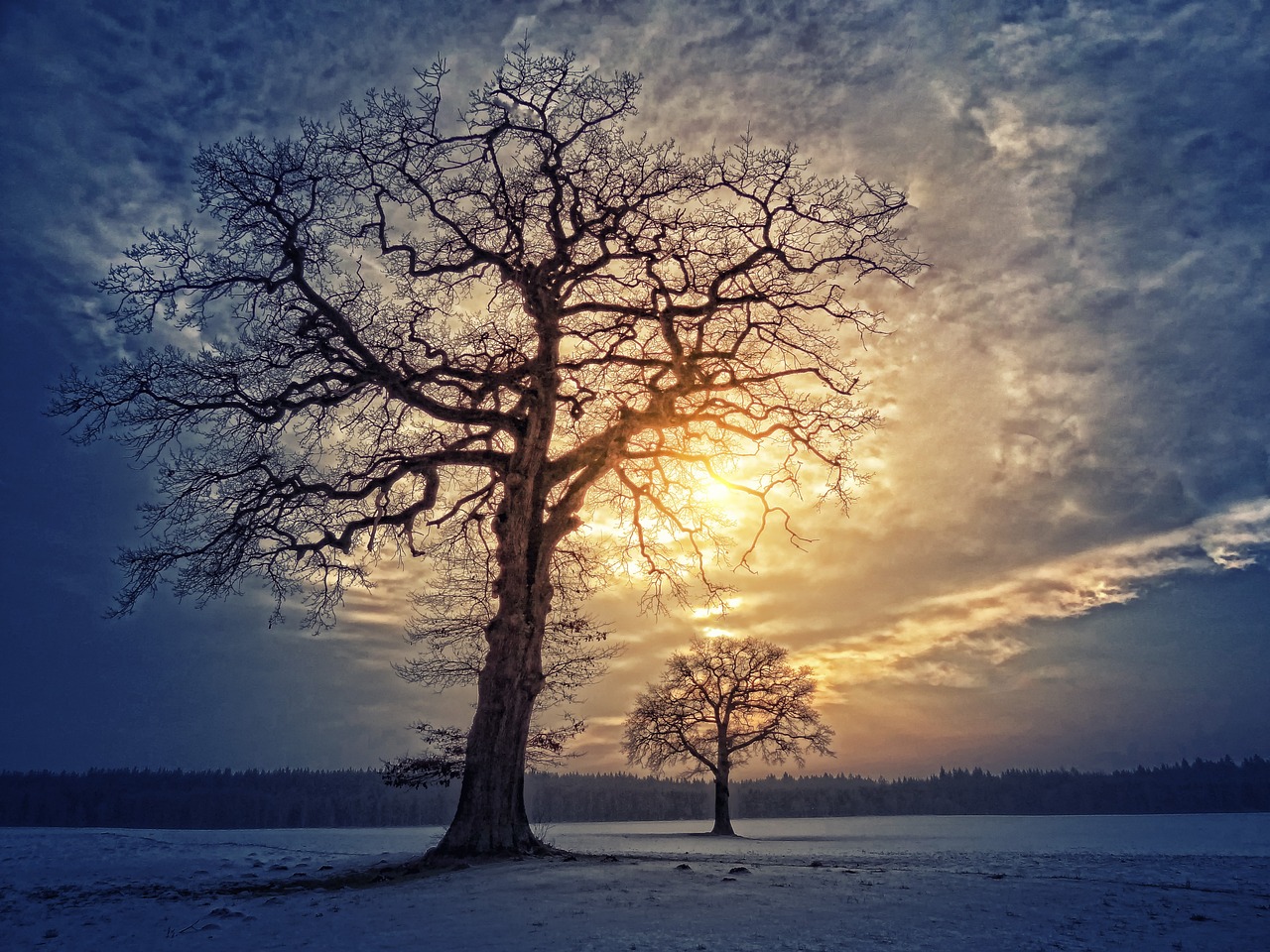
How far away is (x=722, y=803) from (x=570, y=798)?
86786mm

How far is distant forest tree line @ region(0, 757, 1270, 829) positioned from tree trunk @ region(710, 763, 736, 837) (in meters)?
66.9

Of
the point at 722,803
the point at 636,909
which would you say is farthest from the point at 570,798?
the point at 636,909

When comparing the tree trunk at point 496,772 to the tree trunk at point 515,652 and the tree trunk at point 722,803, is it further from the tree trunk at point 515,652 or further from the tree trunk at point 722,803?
the tree trunk at point 722,803

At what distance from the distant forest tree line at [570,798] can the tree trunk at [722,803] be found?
220 ft

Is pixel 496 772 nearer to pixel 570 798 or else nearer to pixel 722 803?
pixel 722 803

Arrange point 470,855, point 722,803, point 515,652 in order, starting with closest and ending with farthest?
Result: point 470,855 → point 515,652 → point 722,803

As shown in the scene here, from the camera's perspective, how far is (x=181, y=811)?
10562cm

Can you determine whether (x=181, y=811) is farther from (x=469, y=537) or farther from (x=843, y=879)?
(x=843, y=879)

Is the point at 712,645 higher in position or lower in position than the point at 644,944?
higher

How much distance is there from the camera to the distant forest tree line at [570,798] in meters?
105

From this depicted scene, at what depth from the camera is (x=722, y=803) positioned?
1566 inches

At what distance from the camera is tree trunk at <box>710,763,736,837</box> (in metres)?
38.3

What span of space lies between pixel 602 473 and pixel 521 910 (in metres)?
8.59

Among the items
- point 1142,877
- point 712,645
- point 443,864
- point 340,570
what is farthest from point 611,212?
point 712,645
